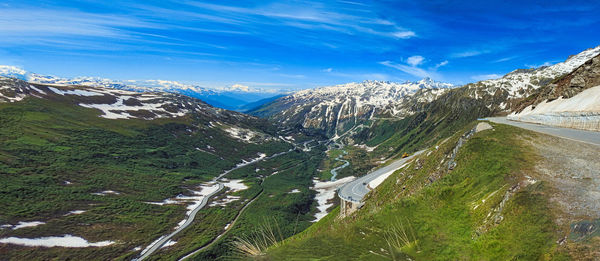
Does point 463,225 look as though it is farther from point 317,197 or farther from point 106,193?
point 317,197

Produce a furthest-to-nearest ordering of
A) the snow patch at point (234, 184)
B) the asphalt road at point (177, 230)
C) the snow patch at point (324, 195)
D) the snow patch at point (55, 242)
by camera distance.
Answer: the snow patch at point (234, 184)
the snow patch at point (324, 195)
the asphalt road at point (177, 230)
the snow patch at point (55, 242)

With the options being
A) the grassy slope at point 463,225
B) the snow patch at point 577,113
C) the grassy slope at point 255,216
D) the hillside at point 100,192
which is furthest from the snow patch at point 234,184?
the grassy slope at point 463,225

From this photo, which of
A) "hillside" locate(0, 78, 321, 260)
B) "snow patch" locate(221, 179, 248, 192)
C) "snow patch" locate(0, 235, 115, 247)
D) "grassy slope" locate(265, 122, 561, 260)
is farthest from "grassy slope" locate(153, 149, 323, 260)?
"grassy slope" locate(265, 122, 561, 260)

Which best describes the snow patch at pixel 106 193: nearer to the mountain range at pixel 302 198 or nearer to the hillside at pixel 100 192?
the hillside at pixel 100 192

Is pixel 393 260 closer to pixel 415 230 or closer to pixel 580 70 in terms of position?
pixel 415 230

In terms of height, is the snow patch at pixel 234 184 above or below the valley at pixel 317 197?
below

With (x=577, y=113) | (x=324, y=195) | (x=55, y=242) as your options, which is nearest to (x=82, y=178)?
(x=55, y=242)

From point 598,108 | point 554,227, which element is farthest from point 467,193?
point 598,108
